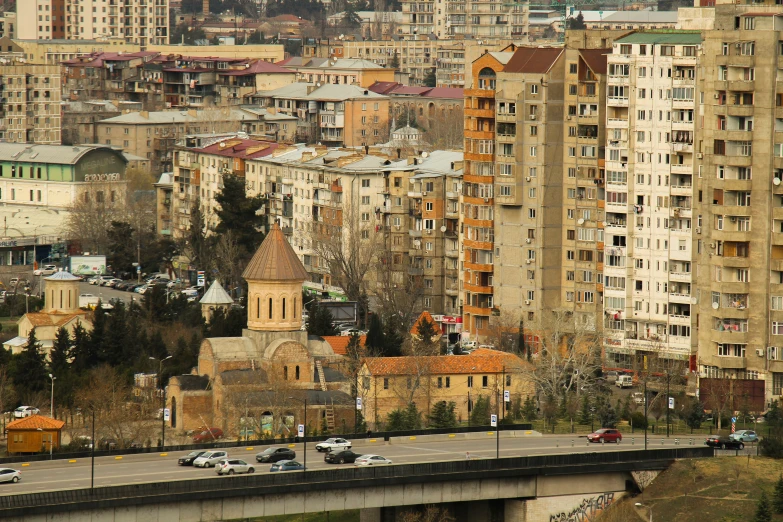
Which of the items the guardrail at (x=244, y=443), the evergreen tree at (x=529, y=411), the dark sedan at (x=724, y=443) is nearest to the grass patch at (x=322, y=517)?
the guardrail at (x=244, y=443)

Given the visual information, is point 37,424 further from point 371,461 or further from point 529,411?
point 529,411

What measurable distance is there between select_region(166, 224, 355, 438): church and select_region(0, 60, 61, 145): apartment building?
285ft

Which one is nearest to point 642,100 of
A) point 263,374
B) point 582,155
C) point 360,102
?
point 582,155

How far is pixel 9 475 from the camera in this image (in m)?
73.8

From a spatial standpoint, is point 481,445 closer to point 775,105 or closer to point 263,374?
point 263,374

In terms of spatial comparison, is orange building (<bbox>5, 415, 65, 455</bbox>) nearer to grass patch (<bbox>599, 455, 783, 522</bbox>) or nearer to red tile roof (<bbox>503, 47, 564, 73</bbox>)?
grass patch (<bbox>599, 455, 783, 522</bbox>)

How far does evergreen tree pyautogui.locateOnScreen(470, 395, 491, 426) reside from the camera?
91.2 m

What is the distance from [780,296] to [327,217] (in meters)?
41.3

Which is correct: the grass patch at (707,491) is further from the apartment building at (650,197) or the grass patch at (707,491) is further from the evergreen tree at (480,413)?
the apartment building at (650,197)

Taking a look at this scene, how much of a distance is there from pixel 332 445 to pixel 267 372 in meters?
14.2

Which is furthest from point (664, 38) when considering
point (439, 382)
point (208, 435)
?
point (208, 435)

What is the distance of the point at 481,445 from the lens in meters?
82.1

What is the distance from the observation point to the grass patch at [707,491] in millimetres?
77438

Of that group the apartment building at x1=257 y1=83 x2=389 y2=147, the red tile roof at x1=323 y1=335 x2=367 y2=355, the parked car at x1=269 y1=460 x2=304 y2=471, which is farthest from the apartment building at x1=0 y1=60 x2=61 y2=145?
the parked car at x1=269 y1=460 x2=304 y2=471
